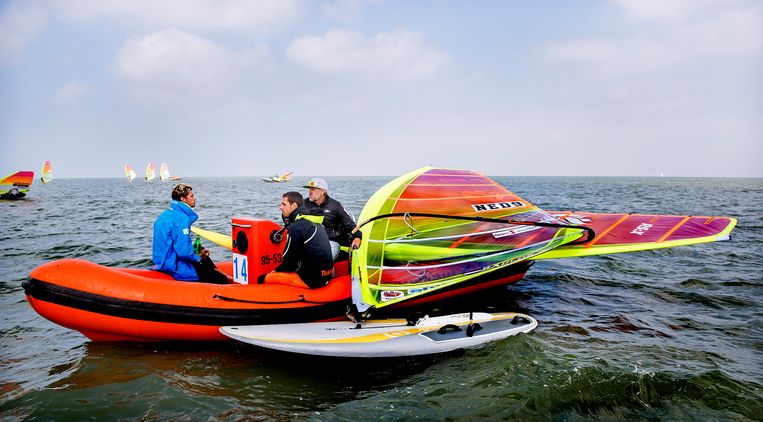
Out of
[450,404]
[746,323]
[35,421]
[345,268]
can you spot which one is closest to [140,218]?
[345,268]

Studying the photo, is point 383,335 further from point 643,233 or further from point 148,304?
point 643,233

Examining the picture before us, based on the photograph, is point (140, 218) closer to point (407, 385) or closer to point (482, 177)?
point (482, 177)

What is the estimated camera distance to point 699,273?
951 centimetres

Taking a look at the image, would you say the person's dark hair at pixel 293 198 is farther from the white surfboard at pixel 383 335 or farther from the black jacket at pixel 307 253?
the white surfboard at pixel 383 335

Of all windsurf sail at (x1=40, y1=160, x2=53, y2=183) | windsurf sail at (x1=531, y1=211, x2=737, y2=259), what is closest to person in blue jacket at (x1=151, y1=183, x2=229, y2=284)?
windsurf sail at (x1=531, y1=211, x2=737, y2=259)

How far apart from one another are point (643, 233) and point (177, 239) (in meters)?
7.30

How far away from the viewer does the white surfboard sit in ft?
16.1

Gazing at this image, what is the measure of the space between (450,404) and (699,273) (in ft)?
26.7

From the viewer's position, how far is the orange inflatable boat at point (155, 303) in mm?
5004

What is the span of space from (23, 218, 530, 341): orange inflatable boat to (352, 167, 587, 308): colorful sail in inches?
27.8

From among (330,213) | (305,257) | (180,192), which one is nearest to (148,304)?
(180,192)

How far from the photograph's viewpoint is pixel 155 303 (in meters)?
5.07

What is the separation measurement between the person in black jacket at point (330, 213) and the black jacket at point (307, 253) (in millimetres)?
1104

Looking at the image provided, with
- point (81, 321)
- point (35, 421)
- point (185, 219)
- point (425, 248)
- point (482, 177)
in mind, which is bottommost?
point (35, 421)
